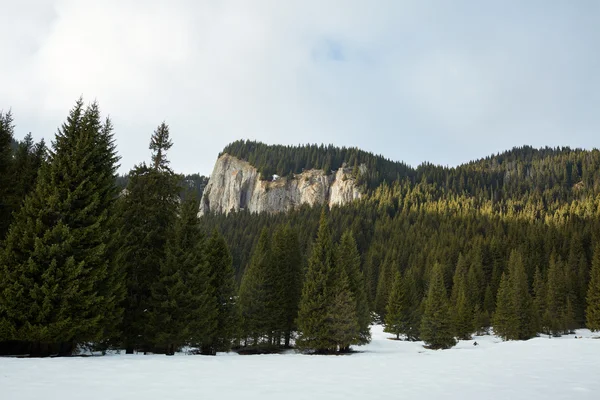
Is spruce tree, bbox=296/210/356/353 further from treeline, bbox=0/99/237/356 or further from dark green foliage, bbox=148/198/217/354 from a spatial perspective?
dark green foliage, bbox=148/198/217/354

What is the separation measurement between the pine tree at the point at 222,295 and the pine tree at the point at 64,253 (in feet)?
29.5

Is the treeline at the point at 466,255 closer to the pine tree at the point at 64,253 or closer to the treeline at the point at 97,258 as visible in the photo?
the treeline at the point at 97,258

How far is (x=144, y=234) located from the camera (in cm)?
2270

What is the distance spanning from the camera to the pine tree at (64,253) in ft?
48.8

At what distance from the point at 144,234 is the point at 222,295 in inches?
301

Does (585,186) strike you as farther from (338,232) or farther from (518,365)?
(518,365)

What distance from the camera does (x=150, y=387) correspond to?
845 centimetres

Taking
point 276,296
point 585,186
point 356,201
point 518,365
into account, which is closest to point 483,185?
point 585,186

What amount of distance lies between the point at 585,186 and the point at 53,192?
683 feet

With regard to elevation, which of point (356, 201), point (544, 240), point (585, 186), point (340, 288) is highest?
point (585, 186)

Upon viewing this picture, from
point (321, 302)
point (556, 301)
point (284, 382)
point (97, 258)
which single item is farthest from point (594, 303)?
point (97, 258)

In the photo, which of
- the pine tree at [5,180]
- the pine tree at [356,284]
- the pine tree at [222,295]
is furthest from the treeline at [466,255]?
the pine tree at [5,180]

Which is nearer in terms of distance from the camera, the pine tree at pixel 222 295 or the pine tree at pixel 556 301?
the pine tree at pixel 222 295

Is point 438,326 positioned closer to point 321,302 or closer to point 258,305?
point 321,302
